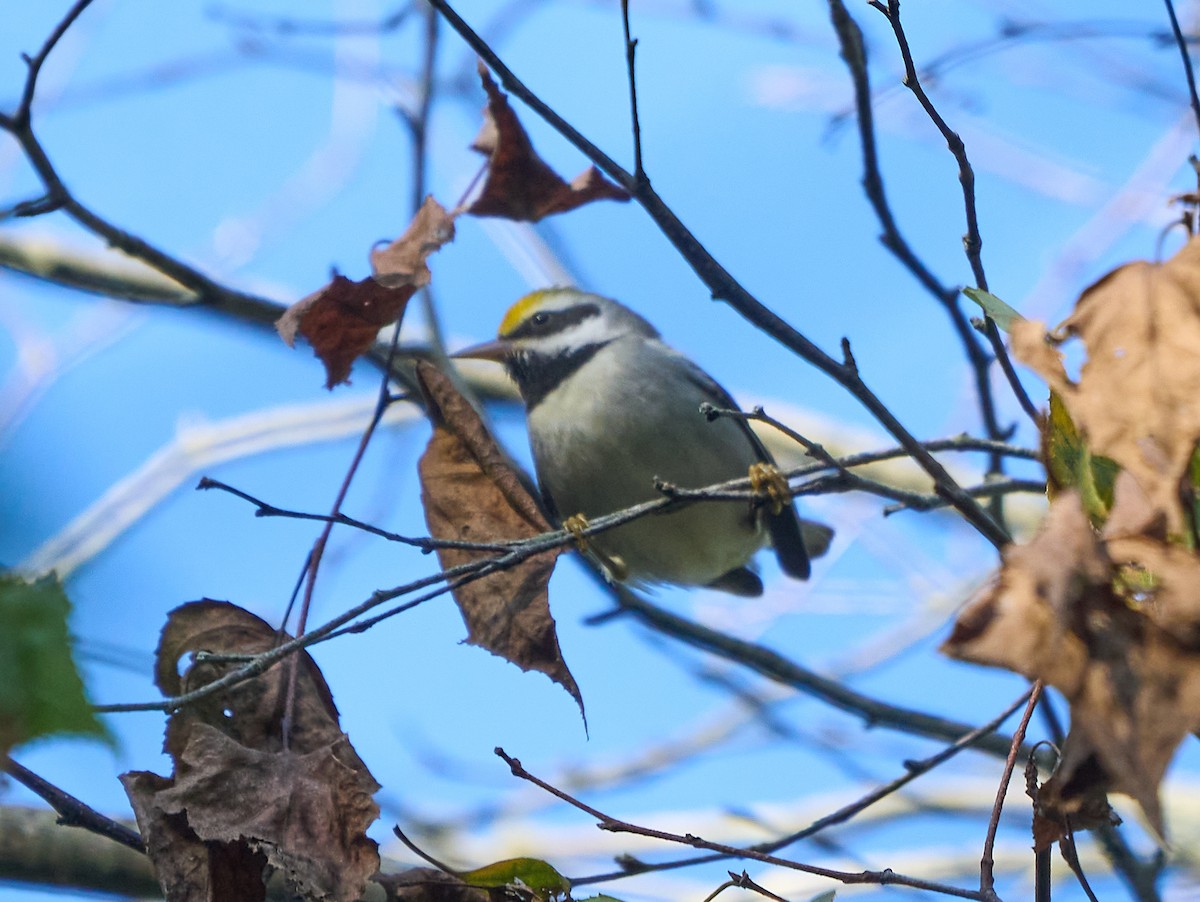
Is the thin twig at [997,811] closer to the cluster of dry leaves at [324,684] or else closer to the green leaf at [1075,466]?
the green leaf at [1075,466]

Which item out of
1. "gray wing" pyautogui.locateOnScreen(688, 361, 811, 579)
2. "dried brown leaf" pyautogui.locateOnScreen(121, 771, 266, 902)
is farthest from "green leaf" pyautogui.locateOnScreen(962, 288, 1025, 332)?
"gray wing" pyautogui.locateOnScreen(688, 361, 811, 579)

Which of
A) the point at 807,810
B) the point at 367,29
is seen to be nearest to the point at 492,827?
the point at 807,810

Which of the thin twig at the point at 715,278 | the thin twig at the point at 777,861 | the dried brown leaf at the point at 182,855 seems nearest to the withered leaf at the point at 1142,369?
the thin twig at the point at 715,278

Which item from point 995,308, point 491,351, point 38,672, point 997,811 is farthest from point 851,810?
point 491,351

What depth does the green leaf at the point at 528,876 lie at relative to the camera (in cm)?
218

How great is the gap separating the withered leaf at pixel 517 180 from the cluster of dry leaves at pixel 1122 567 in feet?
5.50

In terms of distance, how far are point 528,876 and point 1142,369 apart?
1360mm

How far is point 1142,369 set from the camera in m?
1.48

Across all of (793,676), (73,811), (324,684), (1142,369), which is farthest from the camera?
(793,676)

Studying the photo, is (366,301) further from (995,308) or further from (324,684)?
(995,308)

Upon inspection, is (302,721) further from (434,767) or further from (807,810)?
(807,810)

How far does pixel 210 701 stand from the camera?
229 cm

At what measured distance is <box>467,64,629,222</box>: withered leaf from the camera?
A: 3.02 m

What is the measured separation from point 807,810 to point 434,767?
2.39 meters
